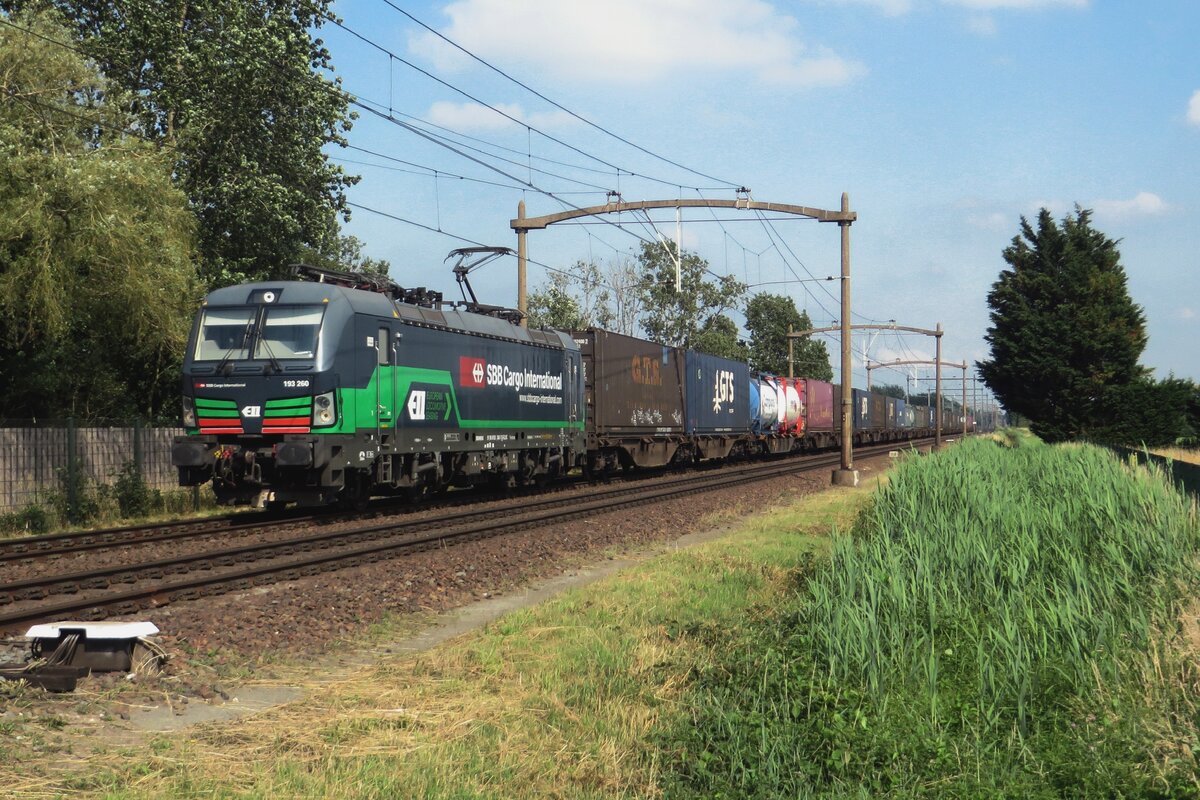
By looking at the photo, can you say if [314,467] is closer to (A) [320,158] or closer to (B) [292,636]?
(B) [292,636]

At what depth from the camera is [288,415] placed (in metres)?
16.1

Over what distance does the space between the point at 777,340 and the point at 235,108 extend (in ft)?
234

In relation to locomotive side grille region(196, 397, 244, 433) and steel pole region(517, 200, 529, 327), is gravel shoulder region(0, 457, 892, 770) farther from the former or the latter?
steel pole region(517, 200, 529, 327)

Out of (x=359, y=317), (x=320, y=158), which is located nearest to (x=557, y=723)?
(x=359, y=317)

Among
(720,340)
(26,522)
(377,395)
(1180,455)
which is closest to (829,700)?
(377,395)

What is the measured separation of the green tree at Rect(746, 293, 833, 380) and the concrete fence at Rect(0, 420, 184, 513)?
73.8m

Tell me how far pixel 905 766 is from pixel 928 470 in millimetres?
8865

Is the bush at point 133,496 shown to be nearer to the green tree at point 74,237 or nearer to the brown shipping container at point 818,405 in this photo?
the green tree at point 74,237

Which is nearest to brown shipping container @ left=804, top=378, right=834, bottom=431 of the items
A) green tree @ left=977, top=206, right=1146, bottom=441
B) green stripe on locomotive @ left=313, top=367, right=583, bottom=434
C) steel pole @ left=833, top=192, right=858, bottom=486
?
green tree @ left=977, top=206, right=1146, bottom=441

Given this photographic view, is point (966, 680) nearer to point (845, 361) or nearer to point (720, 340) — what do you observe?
point (845, 361)

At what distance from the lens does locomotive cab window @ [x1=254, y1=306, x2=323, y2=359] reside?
16.2m

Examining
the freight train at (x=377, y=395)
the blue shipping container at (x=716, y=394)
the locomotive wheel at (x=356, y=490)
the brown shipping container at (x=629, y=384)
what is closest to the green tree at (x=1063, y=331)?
the blue shipping container at (x=716, y=394)

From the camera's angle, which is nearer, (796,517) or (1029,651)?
(1029,651)

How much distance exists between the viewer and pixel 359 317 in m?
16.9
